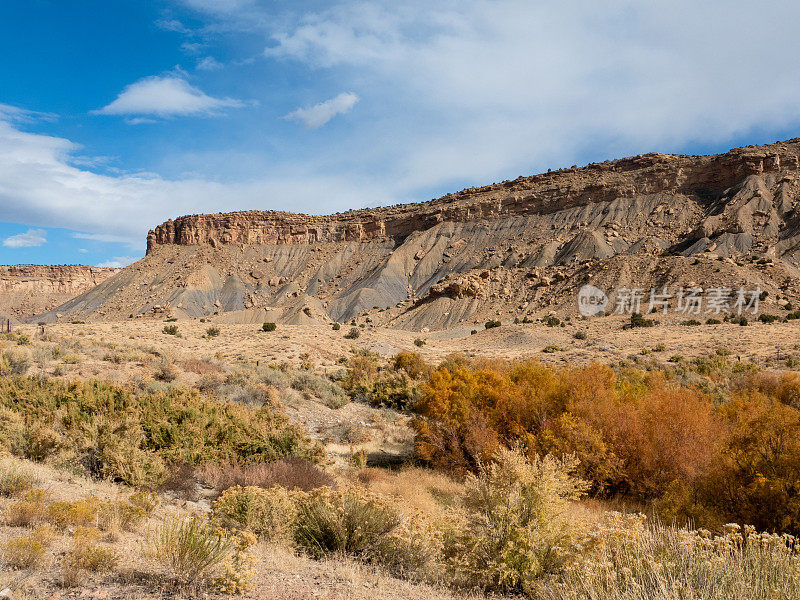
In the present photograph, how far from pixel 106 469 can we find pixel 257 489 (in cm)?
334

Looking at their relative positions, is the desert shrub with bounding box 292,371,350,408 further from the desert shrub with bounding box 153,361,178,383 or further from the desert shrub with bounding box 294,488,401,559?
the desert shrub with bounding box 294,488,401,559

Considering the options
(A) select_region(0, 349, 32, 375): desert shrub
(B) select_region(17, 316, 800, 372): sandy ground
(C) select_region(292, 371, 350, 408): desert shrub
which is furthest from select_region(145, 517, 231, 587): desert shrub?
(B) select_region(17, 316, 800, 372): sandy ground

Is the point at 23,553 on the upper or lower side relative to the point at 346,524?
upper

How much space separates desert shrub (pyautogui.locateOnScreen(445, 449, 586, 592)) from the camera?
4703 millimetres

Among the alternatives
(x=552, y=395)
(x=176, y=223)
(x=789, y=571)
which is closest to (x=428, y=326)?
(x=552, y=395)

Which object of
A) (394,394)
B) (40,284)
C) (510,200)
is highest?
(510,200)

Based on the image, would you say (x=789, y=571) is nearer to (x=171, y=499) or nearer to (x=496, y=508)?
(x=496, y=508)

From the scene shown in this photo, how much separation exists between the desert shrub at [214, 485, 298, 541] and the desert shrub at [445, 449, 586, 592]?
2.00 m

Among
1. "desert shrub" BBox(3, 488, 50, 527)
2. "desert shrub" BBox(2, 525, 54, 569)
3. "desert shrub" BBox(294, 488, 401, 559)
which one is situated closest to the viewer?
"desert shrub" BBox(2, 525, 54, 569)

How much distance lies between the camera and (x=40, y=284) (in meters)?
107

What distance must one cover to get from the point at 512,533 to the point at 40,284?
132 meters

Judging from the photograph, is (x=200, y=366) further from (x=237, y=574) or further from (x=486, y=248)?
(x=486, y=248)

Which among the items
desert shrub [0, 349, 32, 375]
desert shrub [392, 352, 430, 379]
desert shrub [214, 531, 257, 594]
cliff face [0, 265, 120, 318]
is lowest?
desert shrub [392, 352, 430, 379]

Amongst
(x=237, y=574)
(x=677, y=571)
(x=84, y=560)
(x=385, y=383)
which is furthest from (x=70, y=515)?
(x=385, y=383)
